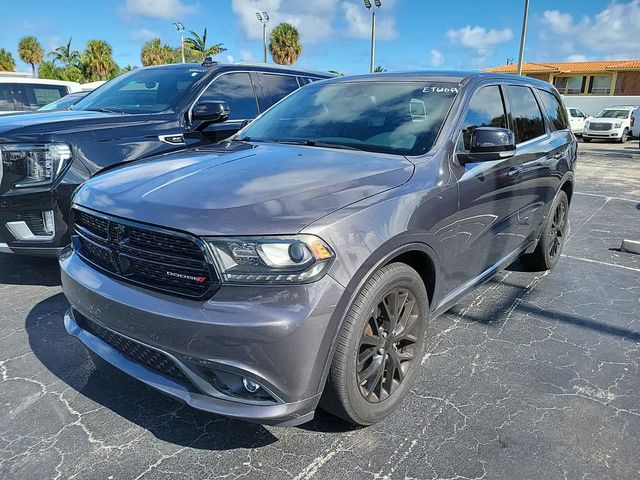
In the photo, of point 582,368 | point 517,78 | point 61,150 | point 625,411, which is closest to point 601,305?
point 582,368

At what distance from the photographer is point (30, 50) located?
187 feet

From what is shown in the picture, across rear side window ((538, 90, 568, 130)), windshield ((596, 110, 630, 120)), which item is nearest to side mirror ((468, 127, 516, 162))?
rear side window ((538, 90, 568, 130))

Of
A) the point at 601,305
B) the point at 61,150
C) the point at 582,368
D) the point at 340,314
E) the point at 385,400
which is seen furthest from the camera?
the point at 601,305

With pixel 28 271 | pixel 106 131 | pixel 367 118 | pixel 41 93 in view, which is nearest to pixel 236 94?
pixel 106 131

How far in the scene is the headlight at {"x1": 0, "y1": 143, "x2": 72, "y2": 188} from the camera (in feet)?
12.4

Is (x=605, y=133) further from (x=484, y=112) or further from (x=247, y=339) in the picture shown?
(x=247, y=339)

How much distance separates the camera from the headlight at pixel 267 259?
2.00 m

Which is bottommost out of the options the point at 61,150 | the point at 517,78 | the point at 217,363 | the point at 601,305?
the point at 601,305

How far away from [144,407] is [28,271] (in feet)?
9.28

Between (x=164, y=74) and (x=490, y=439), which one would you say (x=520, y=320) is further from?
(x=164, y=74)

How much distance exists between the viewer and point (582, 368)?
316 cm

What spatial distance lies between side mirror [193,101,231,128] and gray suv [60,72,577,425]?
1.37 metres

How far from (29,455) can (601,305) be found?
4.18 meters

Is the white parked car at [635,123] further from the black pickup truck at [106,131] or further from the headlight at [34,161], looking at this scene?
the headlight at [34,161]
